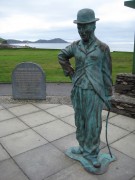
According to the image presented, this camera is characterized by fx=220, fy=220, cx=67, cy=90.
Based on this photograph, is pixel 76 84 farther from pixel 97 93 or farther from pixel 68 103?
pixel 68 103

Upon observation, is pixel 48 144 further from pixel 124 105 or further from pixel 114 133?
pixel 124 105

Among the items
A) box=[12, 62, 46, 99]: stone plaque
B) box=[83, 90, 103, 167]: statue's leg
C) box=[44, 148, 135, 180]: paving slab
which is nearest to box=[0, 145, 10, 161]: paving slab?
box=[44, 148, 135, 180]: paving slab

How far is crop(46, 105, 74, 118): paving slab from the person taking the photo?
22.6ft

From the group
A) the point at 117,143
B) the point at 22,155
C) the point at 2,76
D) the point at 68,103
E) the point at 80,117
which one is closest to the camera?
the point at 80,117

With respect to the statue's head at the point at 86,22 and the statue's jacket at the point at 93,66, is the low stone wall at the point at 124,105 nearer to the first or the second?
the statue's jacket at the point at 93,66

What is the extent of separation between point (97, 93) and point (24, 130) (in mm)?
2902

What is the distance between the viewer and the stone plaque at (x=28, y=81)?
8094 mm

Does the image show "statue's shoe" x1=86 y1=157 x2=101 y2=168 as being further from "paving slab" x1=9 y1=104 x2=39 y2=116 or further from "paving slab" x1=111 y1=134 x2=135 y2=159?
"paving slab" x1=9 y1=104 x2=39 y2=116

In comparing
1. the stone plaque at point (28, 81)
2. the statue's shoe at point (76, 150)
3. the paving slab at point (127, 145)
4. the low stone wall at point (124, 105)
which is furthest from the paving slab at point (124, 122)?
the stone plaque at point (28, 81)

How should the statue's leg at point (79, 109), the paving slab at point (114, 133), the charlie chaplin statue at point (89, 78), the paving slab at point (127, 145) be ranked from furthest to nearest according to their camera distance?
1. the paving slab at point (114, 133)
2. the paving slab at point (127, 145)
3. the statue's leg at point (79, 109)
4. the charlie chaplin statue at point (89, 78)

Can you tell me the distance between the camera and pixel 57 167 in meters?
4.12

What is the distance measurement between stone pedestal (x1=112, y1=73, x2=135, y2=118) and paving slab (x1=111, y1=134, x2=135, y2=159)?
1.36 m

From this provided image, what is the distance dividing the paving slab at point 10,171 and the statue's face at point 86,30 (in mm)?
2607

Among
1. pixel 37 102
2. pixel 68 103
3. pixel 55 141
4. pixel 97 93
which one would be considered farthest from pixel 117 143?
pixel 37 102
